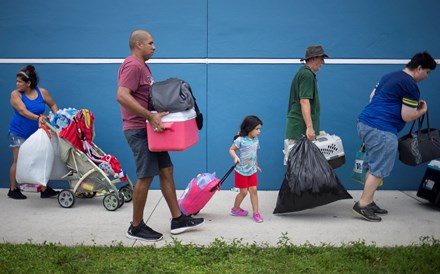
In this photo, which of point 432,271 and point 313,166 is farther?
point 313,166

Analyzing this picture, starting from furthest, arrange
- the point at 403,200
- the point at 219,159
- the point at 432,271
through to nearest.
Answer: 1. the point at 219,159
2. the point at 403,200
3. the point at 432,271

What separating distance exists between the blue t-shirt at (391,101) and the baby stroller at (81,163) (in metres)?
2.94

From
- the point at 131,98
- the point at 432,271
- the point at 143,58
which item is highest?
the point at 143,58

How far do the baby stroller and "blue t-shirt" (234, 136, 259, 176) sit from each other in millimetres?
1482

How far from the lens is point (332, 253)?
4.41m

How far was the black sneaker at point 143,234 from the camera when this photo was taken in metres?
4.81

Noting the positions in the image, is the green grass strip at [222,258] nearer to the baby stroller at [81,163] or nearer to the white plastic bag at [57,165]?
the baby stroller at [81,163]

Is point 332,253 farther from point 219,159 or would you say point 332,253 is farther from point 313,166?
point 219,159

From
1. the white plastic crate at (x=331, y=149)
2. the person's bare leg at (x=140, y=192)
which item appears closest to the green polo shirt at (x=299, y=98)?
the white plastic crate at (x=331, y=149)

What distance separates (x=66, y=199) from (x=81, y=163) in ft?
1.49

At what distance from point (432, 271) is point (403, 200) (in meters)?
2.31

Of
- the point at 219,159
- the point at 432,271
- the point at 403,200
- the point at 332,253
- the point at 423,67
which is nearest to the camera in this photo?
the point at 432,271

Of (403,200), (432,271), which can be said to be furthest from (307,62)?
(432,271)

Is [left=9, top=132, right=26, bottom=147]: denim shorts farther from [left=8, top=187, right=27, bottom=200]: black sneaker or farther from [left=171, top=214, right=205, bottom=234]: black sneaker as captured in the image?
[left=171, top=214, right=205, bottom=234]: black sneaker
